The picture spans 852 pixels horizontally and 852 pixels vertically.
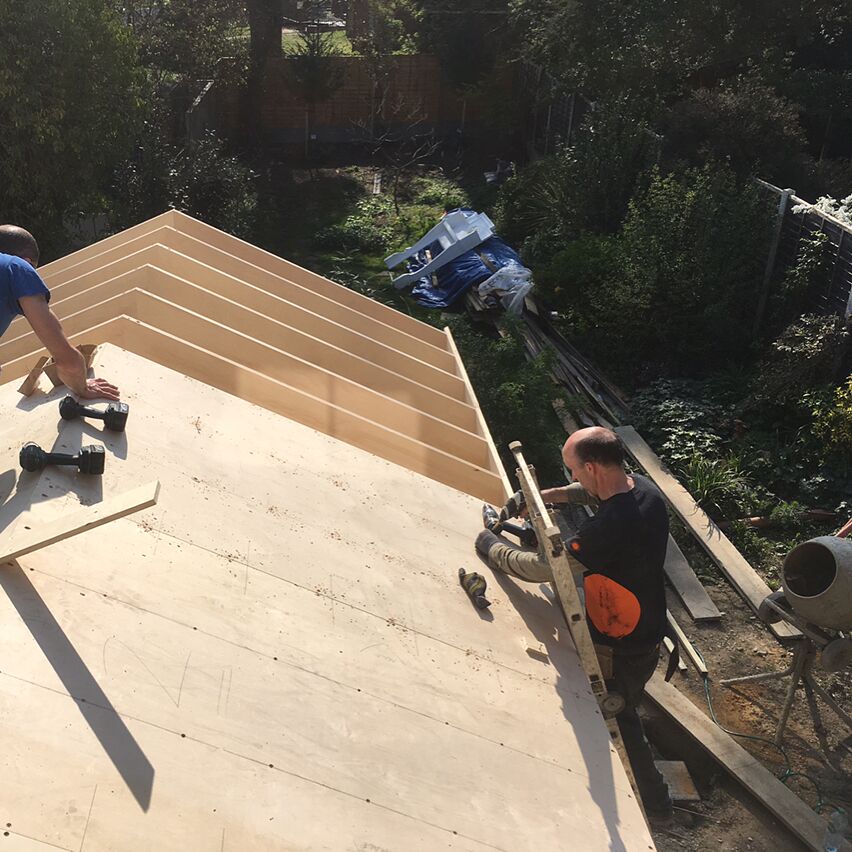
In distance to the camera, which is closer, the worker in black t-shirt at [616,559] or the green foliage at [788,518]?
the worker in black t-shirt at [616,559]

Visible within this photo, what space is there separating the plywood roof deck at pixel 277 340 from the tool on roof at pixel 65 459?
4.50 ft

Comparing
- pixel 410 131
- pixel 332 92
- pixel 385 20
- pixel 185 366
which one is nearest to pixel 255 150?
pixel 332 92

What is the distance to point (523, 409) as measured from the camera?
894cm

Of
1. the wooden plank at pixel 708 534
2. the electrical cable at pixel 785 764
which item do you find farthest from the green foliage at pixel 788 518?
the electrical cable at pixel 785 764

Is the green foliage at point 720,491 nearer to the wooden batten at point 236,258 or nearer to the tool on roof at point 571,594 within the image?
the wooden batten at point 236,258

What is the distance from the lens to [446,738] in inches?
135

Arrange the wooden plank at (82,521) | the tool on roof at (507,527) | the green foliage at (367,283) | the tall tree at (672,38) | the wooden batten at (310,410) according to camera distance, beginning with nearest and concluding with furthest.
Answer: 1. the wooden plank at (82,521)
2. the tool on roof at (507,527)
3. the wooden batten at (310,410)
4. the green foliage at (367,283)
5. the tall tree at (672,38)

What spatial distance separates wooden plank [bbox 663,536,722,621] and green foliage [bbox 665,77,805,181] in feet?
21.3

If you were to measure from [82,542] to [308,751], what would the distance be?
4.21 feet

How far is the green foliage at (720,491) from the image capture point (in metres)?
8.54

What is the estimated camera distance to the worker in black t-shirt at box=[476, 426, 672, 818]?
4191 millimetres

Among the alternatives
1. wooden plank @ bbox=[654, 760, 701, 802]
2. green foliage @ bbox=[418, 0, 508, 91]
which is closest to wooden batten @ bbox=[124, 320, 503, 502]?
wooden plank @ bbox=[654, 760, 701, 802]

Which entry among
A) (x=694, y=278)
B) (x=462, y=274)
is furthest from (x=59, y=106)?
(x=694, y=278)

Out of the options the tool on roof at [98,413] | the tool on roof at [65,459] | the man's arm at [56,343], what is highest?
the man's arm at [56,343]
